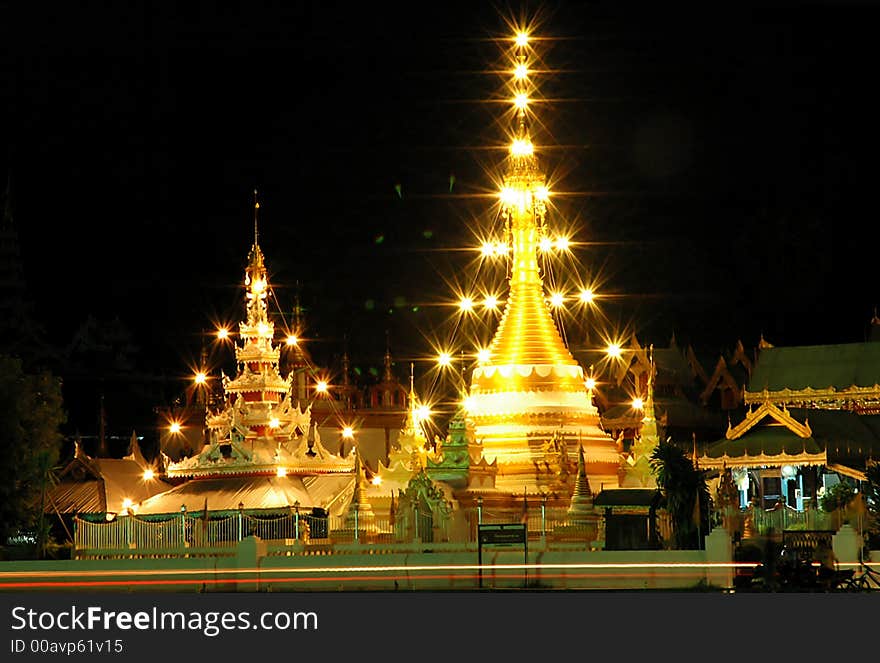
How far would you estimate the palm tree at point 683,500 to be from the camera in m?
28.6

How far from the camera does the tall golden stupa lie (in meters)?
34.9

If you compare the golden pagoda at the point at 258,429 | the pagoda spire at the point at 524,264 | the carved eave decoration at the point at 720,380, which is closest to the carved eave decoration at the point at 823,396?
the carved eave decoration at the point at 720,380

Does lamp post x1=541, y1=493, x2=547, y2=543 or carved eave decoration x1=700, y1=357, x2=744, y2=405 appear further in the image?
carved eave decoration x1=700, y1=357, x2=744, y2=405

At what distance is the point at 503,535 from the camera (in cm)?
2798

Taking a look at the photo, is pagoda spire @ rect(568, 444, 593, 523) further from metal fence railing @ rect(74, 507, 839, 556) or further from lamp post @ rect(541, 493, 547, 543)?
lamp post @ rect(541, 493, 547, 543)

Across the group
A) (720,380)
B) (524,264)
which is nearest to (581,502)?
(524,264)

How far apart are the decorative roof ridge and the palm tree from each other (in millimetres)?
8172

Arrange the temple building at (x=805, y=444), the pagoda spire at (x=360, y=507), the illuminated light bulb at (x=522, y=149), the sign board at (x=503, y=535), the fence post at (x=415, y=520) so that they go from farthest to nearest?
the illuminated light bulb at (x=522, y=149), the temple building at (x=805, y=444), the pagoda spire at (x=360, y=507), the fence post at (x=415, y=520), the sign board at (x=503, y=535)

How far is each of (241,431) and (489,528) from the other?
8125 millimetres

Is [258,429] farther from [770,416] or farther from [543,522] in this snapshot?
[770,416]

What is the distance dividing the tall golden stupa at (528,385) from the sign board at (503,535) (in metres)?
5.56

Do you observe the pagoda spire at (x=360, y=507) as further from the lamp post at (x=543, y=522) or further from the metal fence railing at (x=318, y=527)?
the lamp post at (x=543, y=522)

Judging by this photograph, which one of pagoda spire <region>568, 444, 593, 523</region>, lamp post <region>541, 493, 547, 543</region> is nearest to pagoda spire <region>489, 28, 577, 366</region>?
lamp post <region>541, 493, 547, 543</region>

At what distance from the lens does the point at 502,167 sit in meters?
40.1
